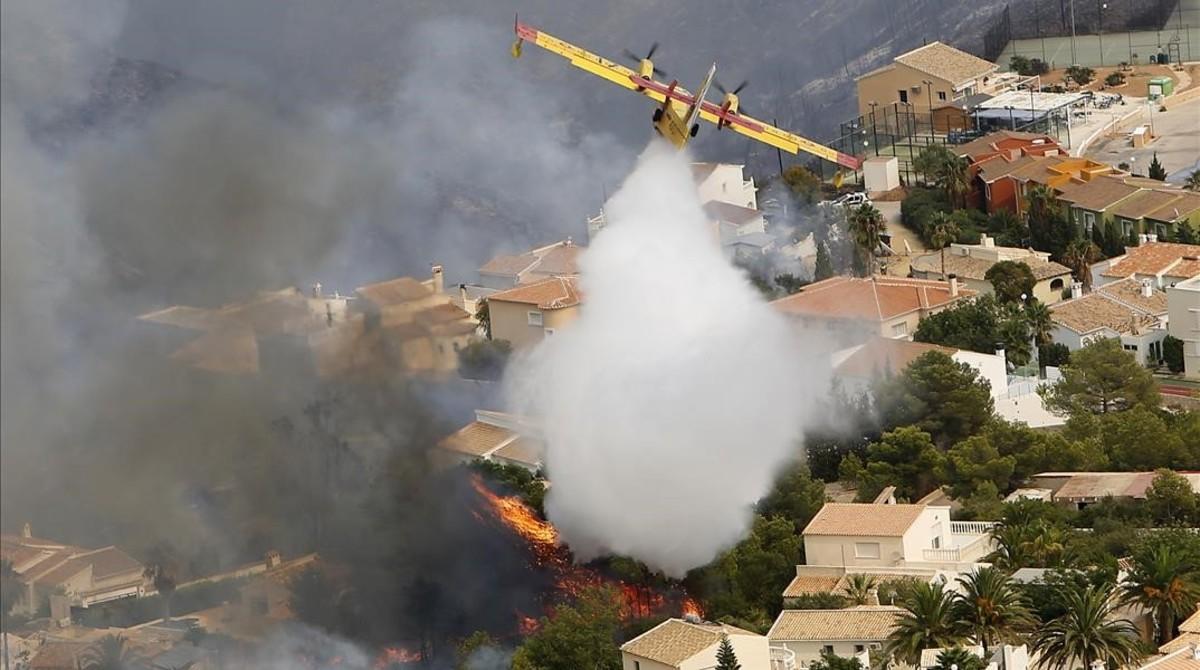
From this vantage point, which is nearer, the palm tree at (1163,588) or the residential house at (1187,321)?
the palm tree at (1163,588)

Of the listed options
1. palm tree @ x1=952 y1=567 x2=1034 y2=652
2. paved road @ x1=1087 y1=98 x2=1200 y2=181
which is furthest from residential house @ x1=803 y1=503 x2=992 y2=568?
paved road @ x1=1087 y1=98 x2=1200 y2=181

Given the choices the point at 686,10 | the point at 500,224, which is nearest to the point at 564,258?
the point at 500,224

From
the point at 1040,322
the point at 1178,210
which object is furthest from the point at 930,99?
the point at 1040,322

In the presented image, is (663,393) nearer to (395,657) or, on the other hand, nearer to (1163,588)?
(395,657)

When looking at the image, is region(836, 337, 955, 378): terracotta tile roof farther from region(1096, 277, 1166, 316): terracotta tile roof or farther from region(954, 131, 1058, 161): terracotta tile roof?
region(954, 131, 1058, 161): terracotta tile roof

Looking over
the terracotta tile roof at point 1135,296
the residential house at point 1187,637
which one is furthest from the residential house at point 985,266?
the residential house at point 1187,637

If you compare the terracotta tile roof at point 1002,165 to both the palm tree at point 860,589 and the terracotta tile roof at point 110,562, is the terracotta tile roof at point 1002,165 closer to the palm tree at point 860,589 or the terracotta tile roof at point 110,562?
the palm tree at point 860,589
